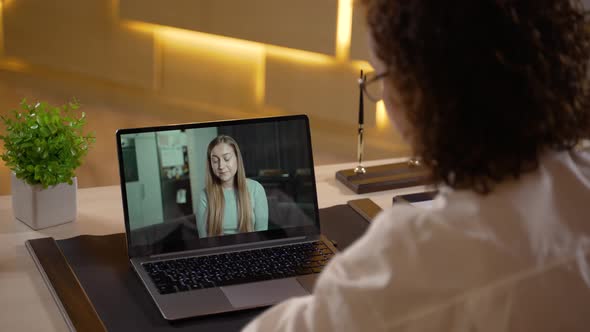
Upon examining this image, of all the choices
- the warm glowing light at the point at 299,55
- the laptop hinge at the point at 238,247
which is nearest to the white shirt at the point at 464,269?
the laptop hinge at the point at 238,247

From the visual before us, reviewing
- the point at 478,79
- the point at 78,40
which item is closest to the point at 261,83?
the point at 78,40

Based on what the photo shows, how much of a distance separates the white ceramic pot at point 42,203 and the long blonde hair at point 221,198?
0.35 metres

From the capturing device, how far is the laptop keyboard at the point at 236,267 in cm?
143

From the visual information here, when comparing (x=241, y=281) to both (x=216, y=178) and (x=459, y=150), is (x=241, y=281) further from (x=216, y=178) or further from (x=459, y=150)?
(x=459, y=150)

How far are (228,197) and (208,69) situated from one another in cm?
277

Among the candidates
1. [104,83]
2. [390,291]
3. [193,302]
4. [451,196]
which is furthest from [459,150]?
[104,83]

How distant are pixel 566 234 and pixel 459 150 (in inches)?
5.7

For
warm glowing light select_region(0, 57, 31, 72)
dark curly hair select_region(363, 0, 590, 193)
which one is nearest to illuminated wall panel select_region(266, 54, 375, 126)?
warm glowing light select_region(0, 57, 31, 72)

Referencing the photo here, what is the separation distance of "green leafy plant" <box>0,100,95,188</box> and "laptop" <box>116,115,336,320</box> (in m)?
0.20

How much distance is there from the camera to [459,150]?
32.9 inches

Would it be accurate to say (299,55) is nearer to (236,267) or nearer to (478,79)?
(236,267)

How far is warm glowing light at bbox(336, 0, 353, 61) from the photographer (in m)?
3.75

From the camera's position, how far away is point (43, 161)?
165 centimetres

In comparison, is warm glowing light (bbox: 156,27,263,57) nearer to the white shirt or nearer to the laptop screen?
the laptop screen
